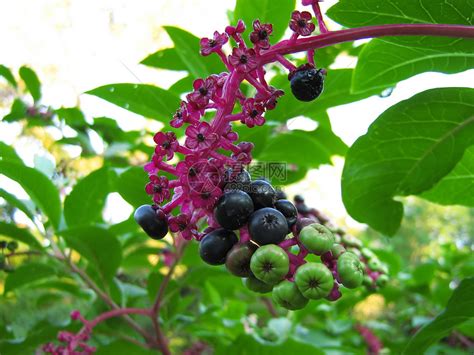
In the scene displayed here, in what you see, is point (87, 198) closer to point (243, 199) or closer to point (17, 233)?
point (17, 233)

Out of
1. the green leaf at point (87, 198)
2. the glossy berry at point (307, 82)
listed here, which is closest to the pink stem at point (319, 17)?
the glossy berry at point (307, 82)

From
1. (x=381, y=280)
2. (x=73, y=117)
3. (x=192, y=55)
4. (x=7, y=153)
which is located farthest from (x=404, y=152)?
(x=73, y=117)

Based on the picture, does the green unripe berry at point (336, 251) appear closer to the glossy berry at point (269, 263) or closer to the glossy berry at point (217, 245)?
the glossy berry at point (269, 263)

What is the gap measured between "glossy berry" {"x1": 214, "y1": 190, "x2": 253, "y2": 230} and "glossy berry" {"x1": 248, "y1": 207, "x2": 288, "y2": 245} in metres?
0.02

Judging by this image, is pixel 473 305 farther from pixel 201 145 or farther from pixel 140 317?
pixel 140 317

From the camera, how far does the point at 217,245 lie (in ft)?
3.84

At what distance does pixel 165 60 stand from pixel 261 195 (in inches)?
54.6

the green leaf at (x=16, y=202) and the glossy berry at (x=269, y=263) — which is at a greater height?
the green leaf at (x=16, y=202)

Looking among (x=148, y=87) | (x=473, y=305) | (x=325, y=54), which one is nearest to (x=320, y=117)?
(x=325, y=54)

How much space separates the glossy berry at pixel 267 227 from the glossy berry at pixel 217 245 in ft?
0.26

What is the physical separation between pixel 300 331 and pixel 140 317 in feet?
4.04

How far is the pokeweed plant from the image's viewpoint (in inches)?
43.4

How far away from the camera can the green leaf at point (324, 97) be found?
197cm

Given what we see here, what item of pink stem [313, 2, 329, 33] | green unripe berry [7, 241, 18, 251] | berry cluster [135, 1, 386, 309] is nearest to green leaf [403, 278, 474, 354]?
berry cluster [135, 1, 386, 309]
